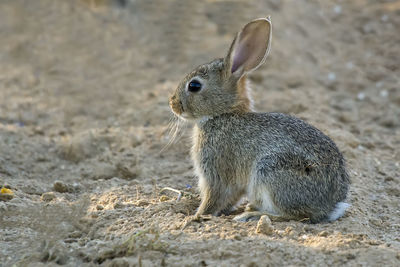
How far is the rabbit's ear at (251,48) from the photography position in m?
5.39

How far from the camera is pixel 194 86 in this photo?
5.58 m

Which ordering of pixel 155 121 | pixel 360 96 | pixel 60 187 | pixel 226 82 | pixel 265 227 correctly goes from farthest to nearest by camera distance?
pixel 360 96 < pixel 155 121 < pixel 60 187 < pixel 226 82 < pixel 265 227

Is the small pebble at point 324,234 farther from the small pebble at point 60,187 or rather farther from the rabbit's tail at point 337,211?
the small pebble at point 60,187

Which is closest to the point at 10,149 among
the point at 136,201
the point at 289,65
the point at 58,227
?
the point at 136,201

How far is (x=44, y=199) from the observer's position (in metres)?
5.43

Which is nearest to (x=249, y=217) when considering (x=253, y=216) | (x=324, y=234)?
(x=253, y=216)

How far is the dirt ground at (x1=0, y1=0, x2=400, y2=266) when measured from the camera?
4281 mm

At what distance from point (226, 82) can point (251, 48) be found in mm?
385

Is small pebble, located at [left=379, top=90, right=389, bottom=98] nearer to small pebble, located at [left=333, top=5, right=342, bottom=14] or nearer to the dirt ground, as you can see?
the dirt ground

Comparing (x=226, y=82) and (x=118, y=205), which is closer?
(x=118, y=205)

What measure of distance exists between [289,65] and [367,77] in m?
1.23

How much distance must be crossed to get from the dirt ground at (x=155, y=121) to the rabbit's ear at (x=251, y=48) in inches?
51.6

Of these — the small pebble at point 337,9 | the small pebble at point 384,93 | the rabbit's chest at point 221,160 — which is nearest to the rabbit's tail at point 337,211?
the rabbit's chest at point 221,160

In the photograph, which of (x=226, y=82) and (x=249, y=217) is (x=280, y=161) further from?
(x=226, y=82)
